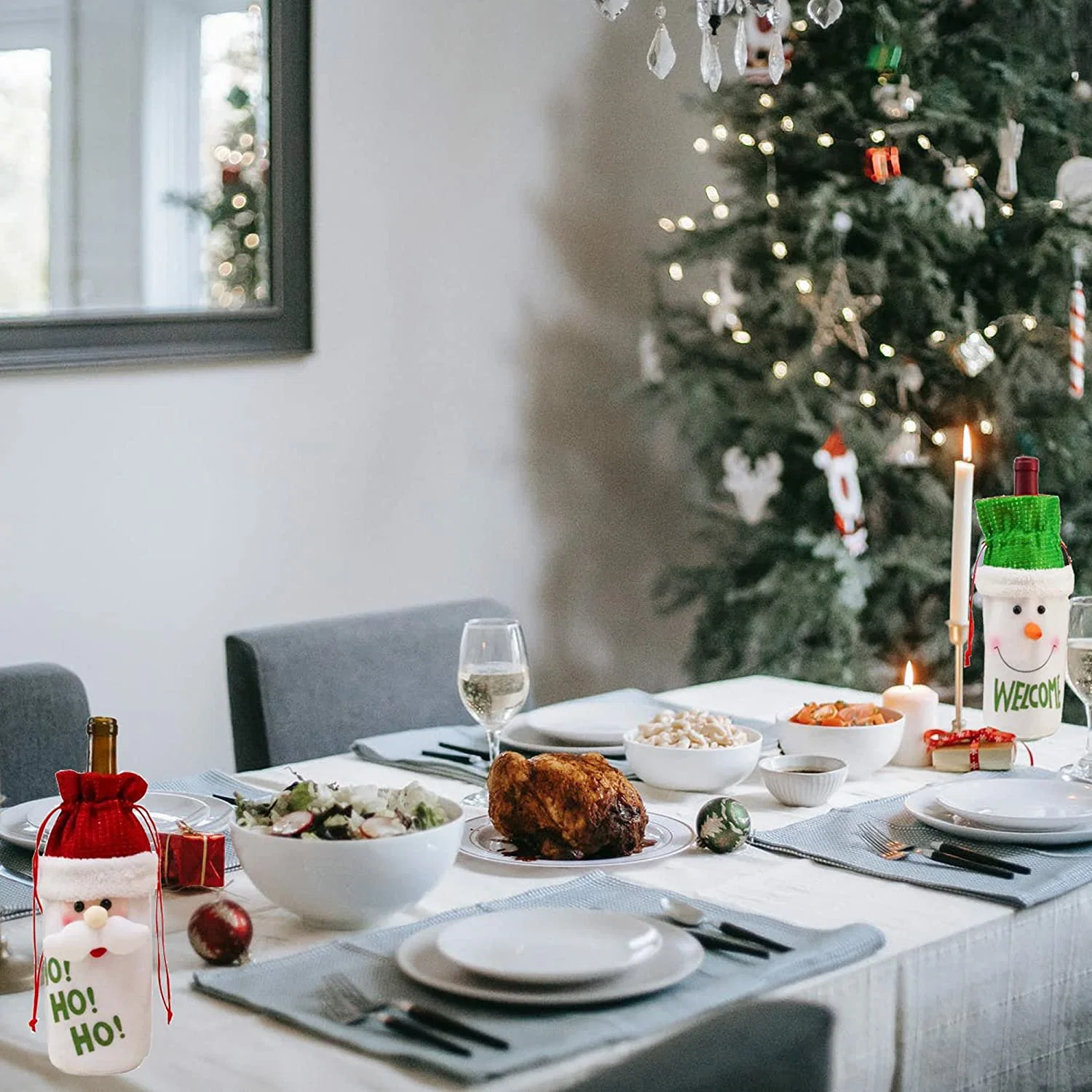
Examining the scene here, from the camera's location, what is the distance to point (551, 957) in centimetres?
104

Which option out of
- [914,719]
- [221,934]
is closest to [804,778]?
[914,719]

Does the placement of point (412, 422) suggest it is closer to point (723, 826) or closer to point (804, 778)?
point (804, 778)

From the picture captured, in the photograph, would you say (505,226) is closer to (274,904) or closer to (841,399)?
(841,399)

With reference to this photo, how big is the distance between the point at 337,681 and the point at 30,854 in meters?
0.71

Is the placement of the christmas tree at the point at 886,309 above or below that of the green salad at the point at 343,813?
above

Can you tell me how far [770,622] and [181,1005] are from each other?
7.42 feet

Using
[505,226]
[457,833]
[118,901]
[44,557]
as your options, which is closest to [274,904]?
[457,833]

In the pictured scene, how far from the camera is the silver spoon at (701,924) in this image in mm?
1112

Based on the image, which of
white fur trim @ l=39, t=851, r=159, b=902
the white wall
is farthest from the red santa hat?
the white wall

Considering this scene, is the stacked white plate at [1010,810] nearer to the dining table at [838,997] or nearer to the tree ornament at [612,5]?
the dining table at [838,997]

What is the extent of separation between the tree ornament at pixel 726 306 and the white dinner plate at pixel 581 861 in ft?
6.36

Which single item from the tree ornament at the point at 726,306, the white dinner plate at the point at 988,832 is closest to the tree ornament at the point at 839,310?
the tree ornament at the point at 726,306

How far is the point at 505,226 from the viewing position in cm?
348

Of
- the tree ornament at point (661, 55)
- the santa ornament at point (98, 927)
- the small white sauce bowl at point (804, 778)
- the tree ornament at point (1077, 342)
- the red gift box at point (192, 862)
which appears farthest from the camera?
the tree ornament at point (1077, 342)
